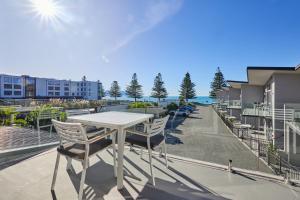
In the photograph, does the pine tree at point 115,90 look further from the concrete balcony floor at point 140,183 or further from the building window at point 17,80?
the concrete balcony floor at point 140,183

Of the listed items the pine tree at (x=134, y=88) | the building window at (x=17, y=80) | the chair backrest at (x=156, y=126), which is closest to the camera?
the chair backrest at (x=156, y=126)

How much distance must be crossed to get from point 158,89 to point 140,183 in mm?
31906

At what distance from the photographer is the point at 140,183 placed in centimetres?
200

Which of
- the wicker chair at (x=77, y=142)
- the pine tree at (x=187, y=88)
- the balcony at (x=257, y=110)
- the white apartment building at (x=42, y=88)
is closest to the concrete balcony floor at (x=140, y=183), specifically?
the wicker chair at (x=77, y=142)

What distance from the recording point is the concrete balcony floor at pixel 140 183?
173 centimetres

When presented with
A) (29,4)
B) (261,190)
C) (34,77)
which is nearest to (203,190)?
(261,190)

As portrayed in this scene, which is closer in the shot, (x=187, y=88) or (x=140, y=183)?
(x=140, y=183)

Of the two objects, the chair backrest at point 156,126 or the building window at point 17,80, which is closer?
the chair backrest at point 156,126

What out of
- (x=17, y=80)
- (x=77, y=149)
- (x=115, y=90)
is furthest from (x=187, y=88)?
(x=17, y=80)

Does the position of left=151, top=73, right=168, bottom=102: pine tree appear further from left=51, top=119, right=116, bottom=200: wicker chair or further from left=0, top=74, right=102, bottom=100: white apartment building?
left=51, top=119, right=116, bottom=200: wicker chair

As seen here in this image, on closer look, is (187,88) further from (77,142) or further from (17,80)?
(17,80)

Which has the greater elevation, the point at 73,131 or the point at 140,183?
the point at 73,131

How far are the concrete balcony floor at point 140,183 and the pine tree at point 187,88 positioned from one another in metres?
32.7

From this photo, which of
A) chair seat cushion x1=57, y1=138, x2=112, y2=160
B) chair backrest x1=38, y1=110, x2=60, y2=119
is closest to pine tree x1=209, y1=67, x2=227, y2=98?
chair backrest x1=38, y1=110, x2=60, y2=119
